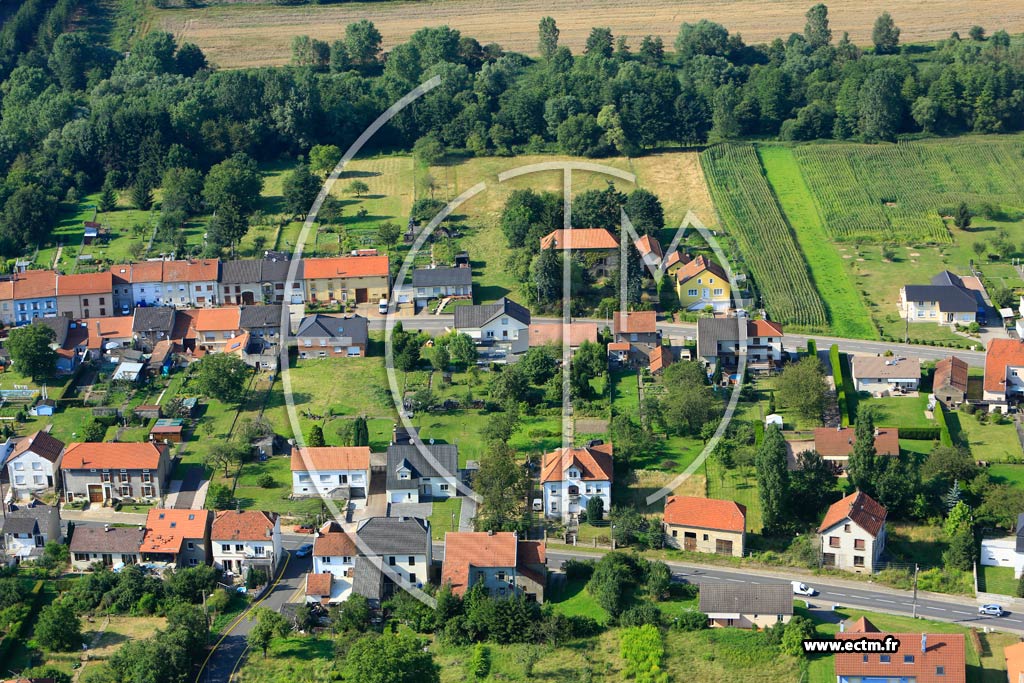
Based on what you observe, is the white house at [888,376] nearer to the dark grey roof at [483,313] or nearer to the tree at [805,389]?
the tree at [805,389]

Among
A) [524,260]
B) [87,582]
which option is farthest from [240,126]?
[87,582]

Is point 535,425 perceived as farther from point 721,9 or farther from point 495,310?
point 721,9

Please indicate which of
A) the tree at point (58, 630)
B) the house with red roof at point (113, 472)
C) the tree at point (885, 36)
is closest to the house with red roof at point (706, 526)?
the house with red roof at point (113, 472)

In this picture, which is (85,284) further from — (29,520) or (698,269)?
(698,269)

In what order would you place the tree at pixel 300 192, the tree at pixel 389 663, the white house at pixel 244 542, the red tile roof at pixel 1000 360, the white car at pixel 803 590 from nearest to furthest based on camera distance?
the tree at pixel 389 663, the white car at pixel 803 590, the white house at pixel 244 542, the red tile roof at pixel 1000 360, the tree at pixel 300 192

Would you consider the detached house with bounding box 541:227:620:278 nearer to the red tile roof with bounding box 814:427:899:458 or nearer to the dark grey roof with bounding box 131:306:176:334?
the dark grey roof with bounding box 131:306:176:334

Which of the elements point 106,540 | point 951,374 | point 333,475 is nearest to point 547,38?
point 951,374
